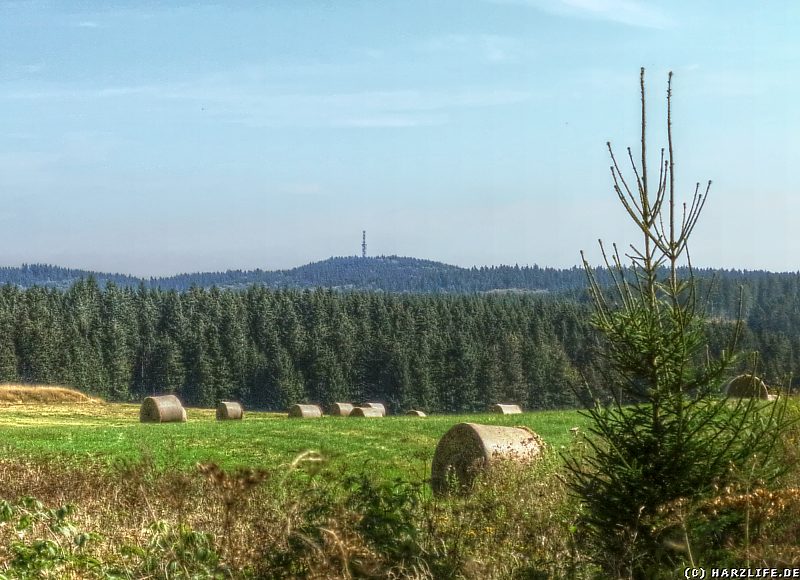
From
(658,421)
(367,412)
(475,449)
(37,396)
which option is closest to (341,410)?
(367,412)

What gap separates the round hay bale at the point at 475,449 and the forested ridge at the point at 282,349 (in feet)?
→ 264

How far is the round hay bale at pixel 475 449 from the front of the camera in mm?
16109

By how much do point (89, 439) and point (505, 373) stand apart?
8742 cm

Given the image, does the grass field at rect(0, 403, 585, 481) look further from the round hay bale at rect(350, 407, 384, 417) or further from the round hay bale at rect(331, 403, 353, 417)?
the round hay bale at rect(331, 403, 353, 417)

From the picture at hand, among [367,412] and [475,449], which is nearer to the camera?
[475,449]

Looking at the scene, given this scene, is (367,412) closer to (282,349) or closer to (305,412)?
(305,412)

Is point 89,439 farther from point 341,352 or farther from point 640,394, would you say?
point 341,352

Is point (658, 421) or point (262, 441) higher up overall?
point (658, 421)

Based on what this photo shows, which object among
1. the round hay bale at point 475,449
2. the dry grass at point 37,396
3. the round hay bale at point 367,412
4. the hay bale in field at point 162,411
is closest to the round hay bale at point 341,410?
the round hay bale at point 367,412

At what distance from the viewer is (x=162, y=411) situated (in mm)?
41500

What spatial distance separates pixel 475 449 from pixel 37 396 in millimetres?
54238

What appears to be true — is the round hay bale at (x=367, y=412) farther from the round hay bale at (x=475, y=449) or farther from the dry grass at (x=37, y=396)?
the round hay bale at (x=475, y=449)

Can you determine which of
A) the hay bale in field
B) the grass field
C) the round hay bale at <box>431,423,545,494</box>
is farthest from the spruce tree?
the hay bale in field

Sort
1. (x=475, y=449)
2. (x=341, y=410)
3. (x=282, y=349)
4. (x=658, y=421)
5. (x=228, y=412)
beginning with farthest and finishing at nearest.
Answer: (x=282, y=349) → (x=341, y=410) → (x=228, y=412) → (x=475, y=449) → (x=658, y=421)
